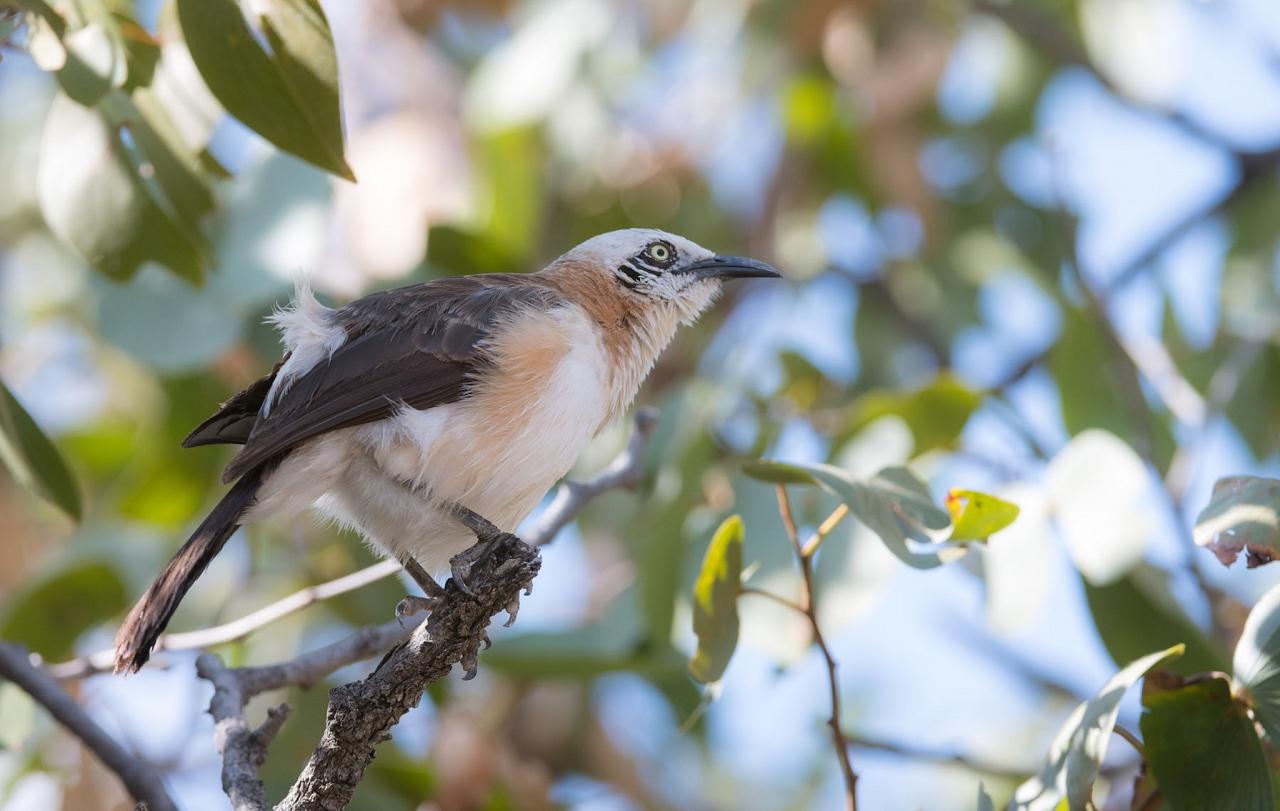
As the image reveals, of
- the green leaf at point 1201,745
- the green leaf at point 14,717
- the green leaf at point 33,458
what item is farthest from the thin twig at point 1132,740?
the green leaf at point 14,717

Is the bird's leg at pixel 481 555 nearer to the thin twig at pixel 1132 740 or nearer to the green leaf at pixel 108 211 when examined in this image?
the green leaf at pixel 108 211

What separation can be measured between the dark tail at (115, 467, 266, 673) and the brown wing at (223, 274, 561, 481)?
0.43 ft

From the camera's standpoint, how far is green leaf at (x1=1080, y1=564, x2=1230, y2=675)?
4145mm

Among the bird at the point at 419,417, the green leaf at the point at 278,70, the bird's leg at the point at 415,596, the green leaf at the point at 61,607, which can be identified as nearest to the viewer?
the green leaf at the point at 278,70

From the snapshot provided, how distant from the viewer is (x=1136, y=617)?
13.8 ft

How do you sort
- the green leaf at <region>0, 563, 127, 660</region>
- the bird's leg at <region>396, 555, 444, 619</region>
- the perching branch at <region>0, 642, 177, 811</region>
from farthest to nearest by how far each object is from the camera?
the green leaf at <region>0, 563, 127, 660</region> → the bird's leg at <region>396, 555, 444, 619</region> → the perching branch at <region>0, 642, 177, 811</region>

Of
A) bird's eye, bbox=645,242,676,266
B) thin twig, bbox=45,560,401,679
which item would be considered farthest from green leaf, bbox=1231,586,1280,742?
bird's eye, bbox=645,242,676,266

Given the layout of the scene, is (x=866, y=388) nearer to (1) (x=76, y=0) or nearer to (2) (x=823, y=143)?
(2) (x=823, y=143)

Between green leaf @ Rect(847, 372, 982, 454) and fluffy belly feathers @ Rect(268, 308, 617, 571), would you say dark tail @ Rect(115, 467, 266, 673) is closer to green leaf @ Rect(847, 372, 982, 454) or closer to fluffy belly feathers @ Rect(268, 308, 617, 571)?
fluffy belly feathers @ Rect(268, 308, 617, 571)

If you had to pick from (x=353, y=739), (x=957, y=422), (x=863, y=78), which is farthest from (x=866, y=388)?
(x=353, y=739)

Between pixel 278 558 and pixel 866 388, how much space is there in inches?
128

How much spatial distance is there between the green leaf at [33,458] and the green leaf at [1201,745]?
9.20 ft

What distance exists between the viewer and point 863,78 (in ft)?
26.3

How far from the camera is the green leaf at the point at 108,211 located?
145 inches
